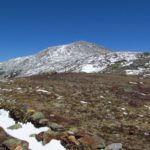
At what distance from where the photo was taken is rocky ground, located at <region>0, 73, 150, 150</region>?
18.7 m

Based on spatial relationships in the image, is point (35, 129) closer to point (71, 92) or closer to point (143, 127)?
point (143, 127)

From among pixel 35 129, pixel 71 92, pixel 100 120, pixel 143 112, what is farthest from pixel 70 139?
pixel 71 92

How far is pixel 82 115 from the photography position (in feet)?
78.7

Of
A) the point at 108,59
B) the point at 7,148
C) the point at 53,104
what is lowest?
the point at 7,148

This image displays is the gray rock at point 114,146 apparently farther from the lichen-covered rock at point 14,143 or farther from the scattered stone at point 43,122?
the scattered stone at point 43,122

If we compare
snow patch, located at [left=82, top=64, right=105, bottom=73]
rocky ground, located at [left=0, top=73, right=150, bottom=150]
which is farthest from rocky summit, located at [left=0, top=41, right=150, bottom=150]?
snow patch, located at [left=82, top=64, right=105, bottom=73]

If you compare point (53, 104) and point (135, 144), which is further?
point (53, 104)

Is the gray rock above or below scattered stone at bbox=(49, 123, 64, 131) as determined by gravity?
below

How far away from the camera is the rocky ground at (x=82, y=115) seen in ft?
61.3

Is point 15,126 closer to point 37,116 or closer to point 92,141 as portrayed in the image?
point 37,116

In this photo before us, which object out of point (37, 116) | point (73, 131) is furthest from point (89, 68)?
point (73, 131)

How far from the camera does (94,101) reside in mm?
29391

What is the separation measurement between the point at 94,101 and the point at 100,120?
6.21 metres

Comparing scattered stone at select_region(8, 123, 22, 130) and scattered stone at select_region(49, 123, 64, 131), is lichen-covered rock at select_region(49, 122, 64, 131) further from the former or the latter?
scattered stone at select_region(8, 123, 22, 130)
